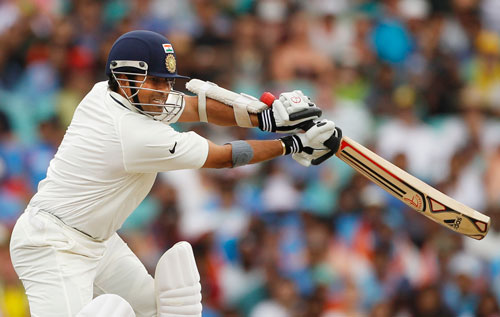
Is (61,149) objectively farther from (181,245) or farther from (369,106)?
(369,106)

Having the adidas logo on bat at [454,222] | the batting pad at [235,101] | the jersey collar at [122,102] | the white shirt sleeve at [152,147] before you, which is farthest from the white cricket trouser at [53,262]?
the adidas logo on bat at [454,222]

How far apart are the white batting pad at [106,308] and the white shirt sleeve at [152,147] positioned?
25.7 inches

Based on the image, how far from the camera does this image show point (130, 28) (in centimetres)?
903

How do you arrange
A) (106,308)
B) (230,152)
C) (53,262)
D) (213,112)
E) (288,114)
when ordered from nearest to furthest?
(106,308)
(53,262)
(230,152)
(288,114)
(213,112)

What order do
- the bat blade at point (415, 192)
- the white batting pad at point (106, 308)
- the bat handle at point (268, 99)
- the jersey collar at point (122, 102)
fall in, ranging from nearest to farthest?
the white batting pad at point (106, 308), the jersey collar at point (122, 102), the bat handle at point (268, 99), the bat blade at point (415, 192)

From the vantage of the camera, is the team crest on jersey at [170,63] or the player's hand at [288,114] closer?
the team crest on jersey at [170,63]

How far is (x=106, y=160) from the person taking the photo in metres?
4.57

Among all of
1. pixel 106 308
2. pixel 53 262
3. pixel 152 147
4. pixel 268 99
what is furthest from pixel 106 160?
pixel 268 99

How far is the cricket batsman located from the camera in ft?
14.9

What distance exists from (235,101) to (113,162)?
0.89 metres

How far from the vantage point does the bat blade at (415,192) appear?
201 inches

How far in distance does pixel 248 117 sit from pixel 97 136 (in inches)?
36.0

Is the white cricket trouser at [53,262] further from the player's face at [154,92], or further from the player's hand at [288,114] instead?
the player's hand at [288,114]

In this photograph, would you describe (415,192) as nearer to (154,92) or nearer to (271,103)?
(271,103)
